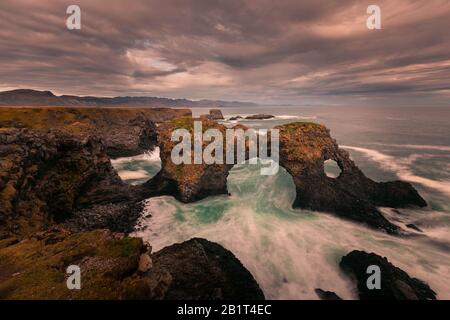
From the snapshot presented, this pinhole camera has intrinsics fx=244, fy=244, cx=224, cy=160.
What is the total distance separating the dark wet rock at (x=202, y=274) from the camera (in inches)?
657

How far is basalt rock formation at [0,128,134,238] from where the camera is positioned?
20.8 m

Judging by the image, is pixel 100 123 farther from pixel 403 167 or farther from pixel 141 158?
pixel 403 167

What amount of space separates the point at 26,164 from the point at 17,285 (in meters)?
15.4

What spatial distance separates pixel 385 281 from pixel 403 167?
156 feet

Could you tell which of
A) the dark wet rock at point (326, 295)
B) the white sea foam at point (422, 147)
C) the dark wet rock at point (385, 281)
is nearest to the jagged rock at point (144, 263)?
the dark wet rock at point (326, 295)

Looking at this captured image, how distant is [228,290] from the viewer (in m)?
17.5

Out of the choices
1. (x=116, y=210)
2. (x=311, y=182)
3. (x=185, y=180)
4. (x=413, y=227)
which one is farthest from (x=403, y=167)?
(x=116, y=210)

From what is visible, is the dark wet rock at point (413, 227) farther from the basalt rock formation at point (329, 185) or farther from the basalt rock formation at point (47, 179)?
the basalt rock formation at point (47, 179)

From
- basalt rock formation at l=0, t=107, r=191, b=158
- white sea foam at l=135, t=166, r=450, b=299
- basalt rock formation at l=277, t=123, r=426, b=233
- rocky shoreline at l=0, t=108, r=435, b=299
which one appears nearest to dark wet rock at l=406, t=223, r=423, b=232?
white sea foam at l=135, t=166, r=450, b=299

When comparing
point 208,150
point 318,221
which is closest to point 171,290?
point 318,221

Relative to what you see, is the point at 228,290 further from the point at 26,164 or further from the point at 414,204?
the point at 414,204

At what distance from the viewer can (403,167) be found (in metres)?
56.2

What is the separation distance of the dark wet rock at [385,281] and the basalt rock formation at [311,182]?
974cm

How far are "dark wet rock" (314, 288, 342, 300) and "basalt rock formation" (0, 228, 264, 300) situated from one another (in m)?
5.32
